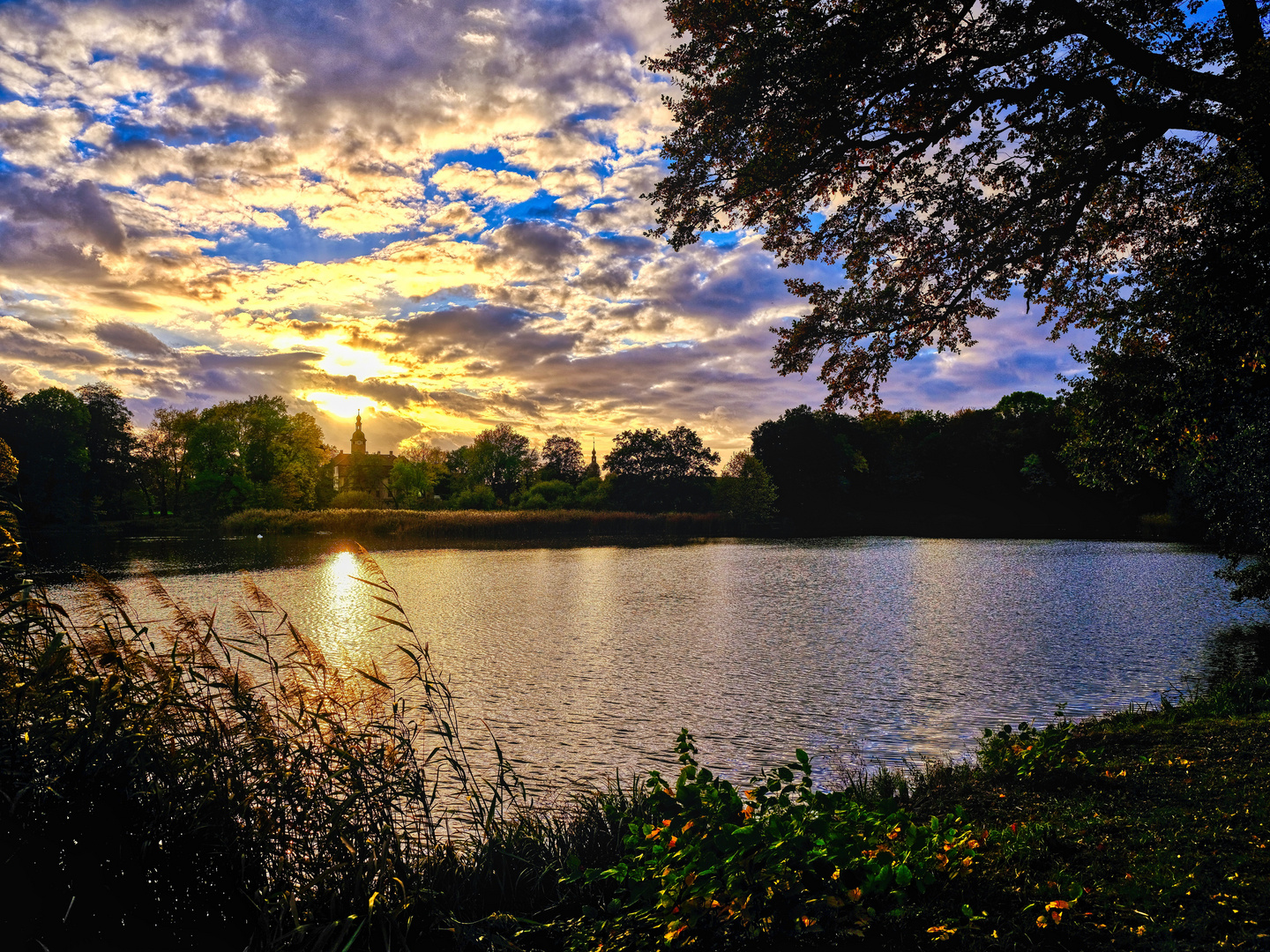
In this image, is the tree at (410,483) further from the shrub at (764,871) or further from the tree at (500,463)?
the shrub at (764,871)

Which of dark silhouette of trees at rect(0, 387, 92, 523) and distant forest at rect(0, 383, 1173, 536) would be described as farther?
distant forest at rect(0, 383, 1173, 536)

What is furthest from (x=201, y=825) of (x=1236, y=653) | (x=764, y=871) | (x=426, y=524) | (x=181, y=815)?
(x=426, y=524)

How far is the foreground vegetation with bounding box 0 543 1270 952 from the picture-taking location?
3006mm

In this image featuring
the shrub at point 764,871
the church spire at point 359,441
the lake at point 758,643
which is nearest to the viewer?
the shrub at point 764,871

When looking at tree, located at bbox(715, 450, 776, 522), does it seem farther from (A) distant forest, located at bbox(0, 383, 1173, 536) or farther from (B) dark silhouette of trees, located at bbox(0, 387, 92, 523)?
(B) dark silhouette of trees, located at bbox(0, 387, 92, 523)

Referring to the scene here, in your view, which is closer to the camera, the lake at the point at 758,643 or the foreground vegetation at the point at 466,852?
the foreground vegetation at the point at 466,852

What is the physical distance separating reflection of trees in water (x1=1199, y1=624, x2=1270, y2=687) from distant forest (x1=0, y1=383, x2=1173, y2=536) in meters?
39.5

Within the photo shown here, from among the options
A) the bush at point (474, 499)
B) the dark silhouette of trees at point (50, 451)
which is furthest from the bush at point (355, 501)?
the dark silhouette of trees at point (50, 451)

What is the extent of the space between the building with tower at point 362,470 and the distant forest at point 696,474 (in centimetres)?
1381

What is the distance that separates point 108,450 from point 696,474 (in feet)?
181

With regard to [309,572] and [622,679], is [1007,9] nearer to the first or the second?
[622,679]

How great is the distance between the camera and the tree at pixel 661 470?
77.0 meters

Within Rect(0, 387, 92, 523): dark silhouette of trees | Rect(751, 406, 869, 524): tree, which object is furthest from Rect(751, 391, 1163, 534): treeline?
Rect(0, 387, 92, 523): dark silhouette of trees

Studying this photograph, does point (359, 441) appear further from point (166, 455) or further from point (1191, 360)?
point (1191, 360)
